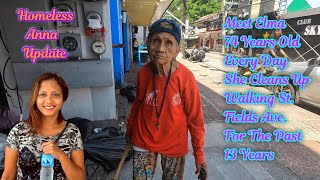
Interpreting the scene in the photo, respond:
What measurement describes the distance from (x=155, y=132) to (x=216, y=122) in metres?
3.24

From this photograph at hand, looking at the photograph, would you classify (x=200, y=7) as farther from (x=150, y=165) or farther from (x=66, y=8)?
(x=150, y=165)

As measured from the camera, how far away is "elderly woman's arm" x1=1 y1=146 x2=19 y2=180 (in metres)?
1.36

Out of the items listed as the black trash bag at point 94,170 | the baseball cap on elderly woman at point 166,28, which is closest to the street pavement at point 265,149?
the black trash bag at point 94,170

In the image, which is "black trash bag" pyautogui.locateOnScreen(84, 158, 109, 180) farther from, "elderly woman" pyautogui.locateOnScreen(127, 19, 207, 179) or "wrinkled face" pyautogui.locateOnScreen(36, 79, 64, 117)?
"wrinkled face" pyautogui.locateOnScreen(36, 79, 64, 117)

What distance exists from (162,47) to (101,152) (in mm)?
1669

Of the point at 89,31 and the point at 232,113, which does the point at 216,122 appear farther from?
the point at 89,31

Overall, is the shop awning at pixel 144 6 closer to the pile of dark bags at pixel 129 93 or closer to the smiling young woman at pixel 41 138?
the pile of dark bags at pixel 129 93

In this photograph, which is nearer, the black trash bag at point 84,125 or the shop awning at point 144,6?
the black trash bag at point 84,125

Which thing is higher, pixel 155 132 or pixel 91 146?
pixel 155 132

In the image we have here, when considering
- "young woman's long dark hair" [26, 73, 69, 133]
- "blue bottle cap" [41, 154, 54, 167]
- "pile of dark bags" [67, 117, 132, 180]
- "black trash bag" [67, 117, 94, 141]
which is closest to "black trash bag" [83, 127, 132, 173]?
"pile of dark bags" [67, 117, 132, 180]

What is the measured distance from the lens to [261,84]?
8250 mm

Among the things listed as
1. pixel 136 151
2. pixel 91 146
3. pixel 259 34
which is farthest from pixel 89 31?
pixel 259 34

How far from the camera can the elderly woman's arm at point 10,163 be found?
1.36 metres

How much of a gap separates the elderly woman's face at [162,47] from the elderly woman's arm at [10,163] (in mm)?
1123
